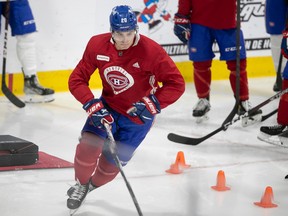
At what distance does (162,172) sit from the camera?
413cm

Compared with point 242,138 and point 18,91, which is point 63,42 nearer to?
point 18,91

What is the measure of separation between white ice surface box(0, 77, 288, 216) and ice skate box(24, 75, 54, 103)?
0.22 feet

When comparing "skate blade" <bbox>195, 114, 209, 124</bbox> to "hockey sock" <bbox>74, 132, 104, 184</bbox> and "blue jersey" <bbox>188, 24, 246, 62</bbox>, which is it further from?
"hockey sock" <bbox>74, 132, 104, 184</bbox>

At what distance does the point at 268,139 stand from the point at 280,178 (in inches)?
22.1

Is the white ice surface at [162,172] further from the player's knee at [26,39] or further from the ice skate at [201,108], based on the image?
the player's knee at [26,39]

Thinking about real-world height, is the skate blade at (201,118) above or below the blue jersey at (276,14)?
below

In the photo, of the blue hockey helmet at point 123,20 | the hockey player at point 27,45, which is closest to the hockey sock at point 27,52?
the hockey player at point 27,45

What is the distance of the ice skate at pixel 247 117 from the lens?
516cm

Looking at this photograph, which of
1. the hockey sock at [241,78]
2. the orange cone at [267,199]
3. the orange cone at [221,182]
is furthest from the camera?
the hockey sock at [241,78]

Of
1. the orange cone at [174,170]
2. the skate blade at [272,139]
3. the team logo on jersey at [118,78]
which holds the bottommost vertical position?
the skate blade at [272,139]

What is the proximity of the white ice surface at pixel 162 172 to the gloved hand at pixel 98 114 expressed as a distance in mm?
439

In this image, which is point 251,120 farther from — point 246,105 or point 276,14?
point 276,14

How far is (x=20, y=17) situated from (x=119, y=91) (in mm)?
2152

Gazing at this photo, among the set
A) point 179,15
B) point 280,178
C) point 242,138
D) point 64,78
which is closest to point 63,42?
point 64,78
